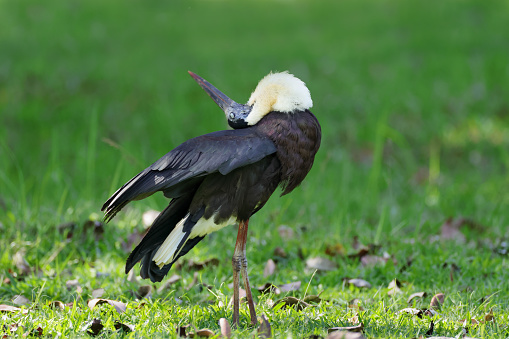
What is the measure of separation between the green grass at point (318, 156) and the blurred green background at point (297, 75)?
0.03 metres

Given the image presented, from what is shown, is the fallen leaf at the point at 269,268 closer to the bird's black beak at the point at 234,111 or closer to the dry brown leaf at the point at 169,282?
the dry brown leaf at the point at 169,282

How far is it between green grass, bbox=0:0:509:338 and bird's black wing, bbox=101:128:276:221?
2.23ft

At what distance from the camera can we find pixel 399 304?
3.79 meters

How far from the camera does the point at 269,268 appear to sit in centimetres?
435

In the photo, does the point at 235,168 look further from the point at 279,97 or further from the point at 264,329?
the point at 264,329

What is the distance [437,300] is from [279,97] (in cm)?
155

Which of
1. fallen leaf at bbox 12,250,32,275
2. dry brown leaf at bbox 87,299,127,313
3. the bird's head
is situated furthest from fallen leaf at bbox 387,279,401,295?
fallen leaf at bbox 12,250,32,275

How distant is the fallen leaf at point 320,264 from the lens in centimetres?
441

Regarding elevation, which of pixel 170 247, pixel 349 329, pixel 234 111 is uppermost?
pixel 234 111

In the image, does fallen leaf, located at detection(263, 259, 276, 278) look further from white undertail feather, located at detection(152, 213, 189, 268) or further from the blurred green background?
white undertail feather, located at detection(152, 213, 189, 268)

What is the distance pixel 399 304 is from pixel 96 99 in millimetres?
5711

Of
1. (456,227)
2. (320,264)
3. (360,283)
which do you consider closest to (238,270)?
(360,283)

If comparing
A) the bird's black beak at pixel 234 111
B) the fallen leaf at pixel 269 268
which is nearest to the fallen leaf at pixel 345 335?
the bird's black beak at pixel 234 111

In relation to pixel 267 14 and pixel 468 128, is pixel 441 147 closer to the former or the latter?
pixel 468 128
